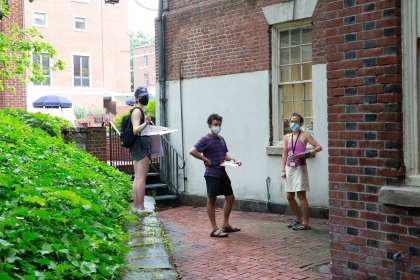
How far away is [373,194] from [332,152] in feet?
1.87

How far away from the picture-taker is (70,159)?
9508 millimetres

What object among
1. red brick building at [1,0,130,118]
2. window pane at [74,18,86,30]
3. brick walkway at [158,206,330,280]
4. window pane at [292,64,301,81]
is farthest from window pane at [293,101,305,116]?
window pane at [74,18,86,30]

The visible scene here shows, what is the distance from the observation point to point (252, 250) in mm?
7324

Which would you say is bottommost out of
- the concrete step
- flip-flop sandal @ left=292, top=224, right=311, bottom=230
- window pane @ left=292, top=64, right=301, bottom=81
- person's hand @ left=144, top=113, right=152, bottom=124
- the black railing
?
the concrete step

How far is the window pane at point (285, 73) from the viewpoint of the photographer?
10.8m

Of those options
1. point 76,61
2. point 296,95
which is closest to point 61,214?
point 296,95

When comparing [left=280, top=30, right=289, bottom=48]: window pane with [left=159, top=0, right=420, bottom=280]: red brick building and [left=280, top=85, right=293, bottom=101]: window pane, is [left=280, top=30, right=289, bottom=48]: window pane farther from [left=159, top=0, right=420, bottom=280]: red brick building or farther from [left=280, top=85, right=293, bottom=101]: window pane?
[left=280, top=85, right=293, bottom=101]: window pane

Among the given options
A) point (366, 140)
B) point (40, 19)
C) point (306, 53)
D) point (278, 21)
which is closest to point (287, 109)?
point (306, 53)

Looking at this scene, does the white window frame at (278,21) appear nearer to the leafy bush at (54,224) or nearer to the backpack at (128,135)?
the backpack at (128,135)

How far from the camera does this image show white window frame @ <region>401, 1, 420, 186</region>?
14.6 ft

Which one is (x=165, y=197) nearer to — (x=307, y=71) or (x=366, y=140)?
(x=307, y=71)

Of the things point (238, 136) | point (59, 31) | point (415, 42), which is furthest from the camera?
point (59, 31)

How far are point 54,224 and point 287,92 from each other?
7.13 m

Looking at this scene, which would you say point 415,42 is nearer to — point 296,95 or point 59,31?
point 296,95
